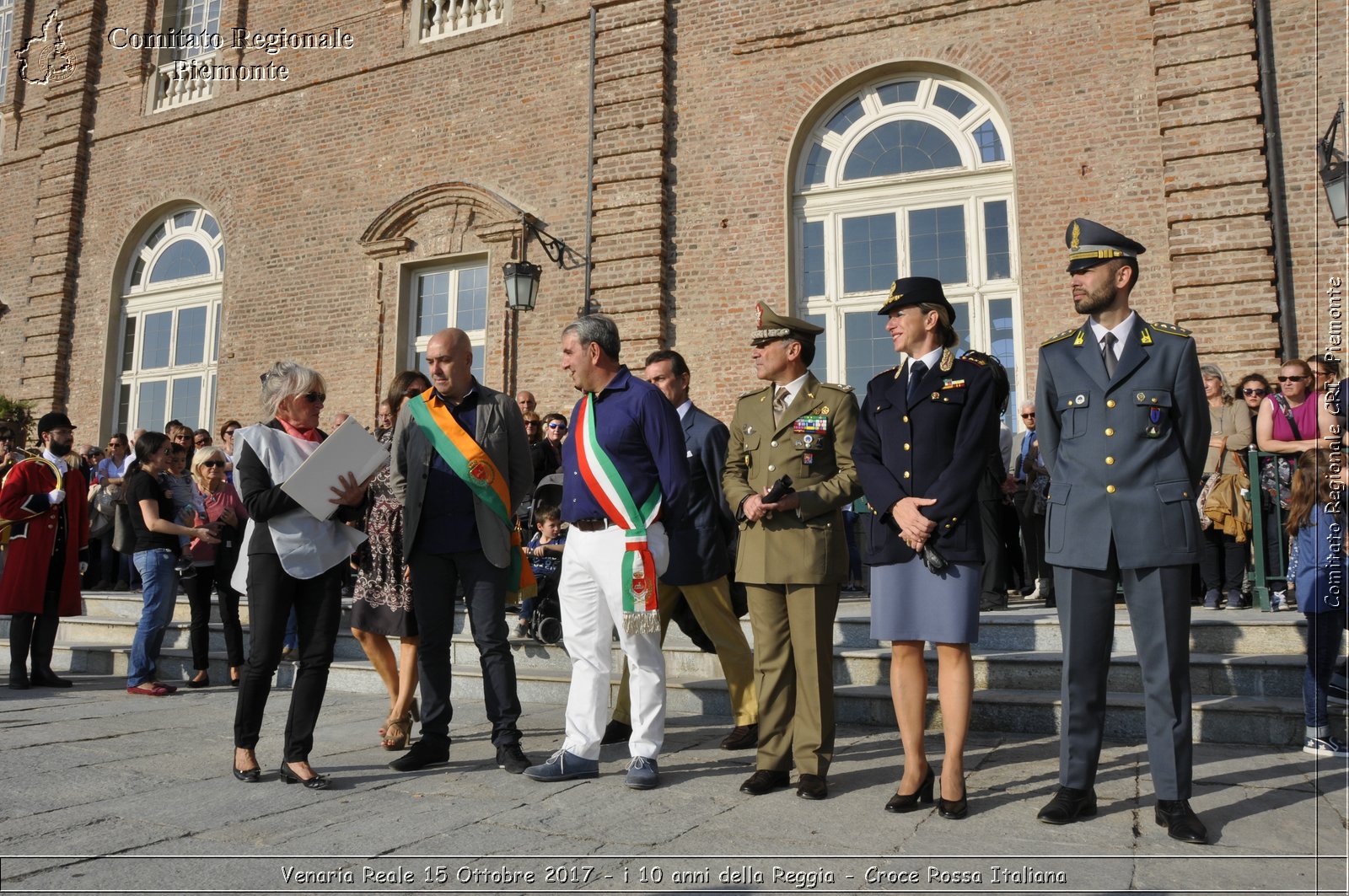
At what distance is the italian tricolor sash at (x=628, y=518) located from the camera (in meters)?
4.34

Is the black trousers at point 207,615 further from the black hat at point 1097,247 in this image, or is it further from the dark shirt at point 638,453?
the black hat at point 1097,247

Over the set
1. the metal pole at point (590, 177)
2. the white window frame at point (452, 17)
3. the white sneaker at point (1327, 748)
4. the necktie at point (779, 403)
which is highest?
the white window frame at point (452, 17)

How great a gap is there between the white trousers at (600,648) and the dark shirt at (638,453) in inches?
5.0

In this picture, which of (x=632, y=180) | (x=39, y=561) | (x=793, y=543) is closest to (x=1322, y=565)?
(x=793, y=543)

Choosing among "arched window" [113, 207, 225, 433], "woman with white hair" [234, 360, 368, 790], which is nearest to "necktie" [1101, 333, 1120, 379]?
"woman with white hair" [234, 360, 368, 790]

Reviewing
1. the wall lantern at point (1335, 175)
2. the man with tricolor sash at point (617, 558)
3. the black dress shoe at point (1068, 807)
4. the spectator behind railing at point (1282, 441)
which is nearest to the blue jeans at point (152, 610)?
the man with tricolor sash at point (617, 558)

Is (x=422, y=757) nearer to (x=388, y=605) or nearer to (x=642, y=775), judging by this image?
(x=388, y=605)

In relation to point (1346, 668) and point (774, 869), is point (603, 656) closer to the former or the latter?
point (774, 869)

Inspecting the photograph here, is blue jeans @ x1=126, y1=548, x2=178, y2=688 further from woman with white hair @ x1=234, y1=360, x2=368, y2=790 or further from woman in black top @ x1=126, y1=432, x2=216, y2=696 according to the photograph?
woman with white hair @ x1=234, y1=360, x2=368, y2=790

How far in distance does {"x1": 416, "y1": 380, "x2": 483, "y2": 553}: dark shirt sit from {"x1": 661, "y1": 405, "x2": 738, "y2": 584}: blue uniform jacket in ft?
3.19

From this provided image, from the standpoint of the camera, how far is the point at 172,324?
16266mm

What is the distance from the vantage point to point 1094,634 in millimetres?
3852

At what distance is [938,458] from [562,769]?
208 centimetres

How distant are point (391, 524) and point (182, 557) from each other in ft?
10.7
